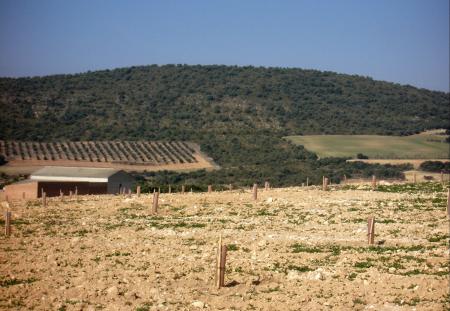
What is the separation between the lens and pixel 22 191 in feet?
189

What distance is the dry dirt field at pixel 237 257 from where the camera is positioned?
Answer: 57.9 feet

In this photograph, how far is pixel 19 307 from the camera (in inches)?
680

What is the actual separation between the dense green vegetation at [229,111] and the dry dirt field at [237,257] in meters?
48.9

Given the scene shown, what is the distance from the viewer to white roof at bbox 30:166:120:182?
220ft

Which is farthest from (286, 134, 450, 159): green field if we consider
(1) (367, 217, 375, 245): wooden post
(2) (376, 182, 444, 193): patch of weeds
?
(1) (367, 217, 375, 245): wooden post

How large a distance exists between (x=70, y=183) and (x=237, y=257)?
38933 mm

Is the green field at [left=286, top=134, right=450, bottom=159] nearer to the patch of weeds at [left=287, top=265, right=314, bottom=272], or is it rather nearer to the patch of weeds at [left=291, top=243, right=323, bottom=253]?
the patch of weeds at [left=291, top=243, right=323, bottom=253]

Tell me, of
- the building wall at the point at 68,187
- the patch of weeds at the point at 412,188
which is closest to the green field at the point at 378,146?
the building wall at the point at 68,187

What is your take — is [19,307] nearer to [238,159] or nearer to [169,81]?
[238,159]

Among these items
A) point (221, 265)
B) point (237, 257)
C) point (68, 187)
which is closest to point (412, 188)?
point (237, 257)

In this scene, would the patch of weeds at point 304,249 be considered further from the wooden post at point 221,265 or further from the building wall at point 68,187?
the building wall at point 68,187

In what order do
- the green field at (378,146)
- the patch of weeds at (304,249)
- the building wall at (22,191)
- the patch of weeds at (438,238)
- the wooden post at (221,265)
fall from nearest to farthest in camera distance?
the wooden post at (221,265) → the patch of weeds at (304,249) → the patch of weeds at (438,238) → the building wall at (22,191) → the green field at (378,146)

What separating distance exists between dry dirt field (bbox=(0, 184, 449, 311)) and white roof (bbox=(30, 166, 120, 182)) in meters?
28.6

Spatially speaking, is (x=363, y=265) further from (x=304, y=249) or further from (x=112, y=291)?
(x=112, y=291)
